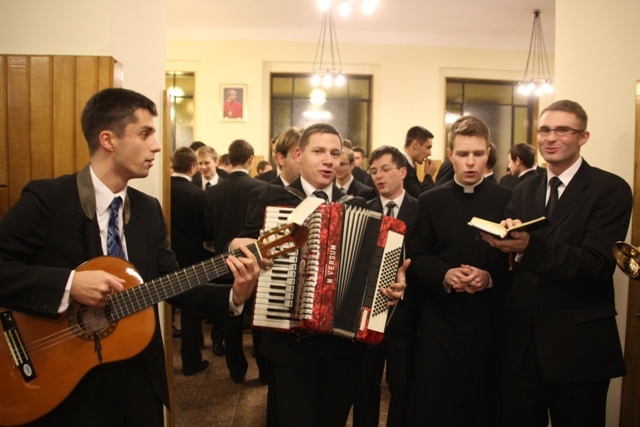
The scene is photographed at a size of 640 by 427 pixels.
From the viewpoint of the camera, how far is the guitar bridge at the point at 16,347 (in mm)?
1687

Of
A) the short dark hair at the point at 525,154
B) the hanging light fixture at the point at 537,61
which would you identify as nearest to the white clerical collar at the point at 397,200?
the short dark hair at the point at 525,154

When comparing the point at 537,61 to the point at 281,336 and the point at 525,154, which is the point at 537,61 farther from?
the point at 281,336

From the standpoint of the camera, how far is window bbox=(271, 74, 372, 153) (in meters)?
11.0

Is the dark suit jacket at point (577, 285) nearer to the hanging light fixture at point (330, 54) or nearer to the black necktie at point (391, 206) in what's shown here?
the black necktie at point (391, 206)

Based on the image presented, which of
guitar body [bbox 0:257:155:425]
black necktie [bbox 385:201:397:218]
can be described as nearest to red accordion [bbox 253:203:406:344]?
guitar body [bbox 0:257:155:425]

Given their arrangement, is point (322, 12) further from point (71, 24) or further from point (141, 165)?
point (141, 165)

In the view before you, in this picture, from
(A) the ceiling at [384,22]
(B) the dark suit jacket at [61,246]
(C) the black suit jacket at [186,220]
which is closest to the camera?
(B) the dark suit jacket at [61,246]

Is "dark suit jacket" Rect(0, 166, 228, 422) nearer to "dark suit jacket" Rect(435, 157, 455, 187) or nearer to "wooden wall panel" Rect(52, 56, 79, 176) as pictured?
"wooden wall panel" Rect(52, 56, 79, 176)

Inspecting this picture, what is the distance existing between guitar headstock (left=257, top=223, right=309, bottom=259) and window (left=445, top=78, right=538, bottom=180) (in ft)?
32.9

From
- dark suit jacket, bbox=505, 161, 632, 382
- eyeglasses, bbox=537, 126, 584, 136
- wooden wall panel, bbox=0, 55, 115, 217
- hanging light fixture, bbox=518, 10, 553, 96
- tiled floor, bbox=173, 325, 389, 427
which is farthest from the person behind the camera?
hanging light fixture, bbox=518, 10, 553, 96

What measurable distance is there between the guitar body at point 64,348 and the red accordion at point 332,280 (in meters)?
0.50

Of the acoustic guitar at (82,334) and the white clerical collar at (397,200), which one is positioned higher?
the white clerical collar at (397,200)

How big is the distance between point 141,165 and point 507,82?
439 inches

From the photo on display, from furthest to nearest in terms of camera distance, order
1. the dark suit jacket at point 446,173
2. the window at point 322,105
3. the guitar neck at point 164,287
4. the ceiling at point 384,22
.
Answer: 1. the window at point 322,105
2. the ceiling at point 384,22
3. the dark suit jacket at point 446,173
4. the guitar neck at point 164,287
